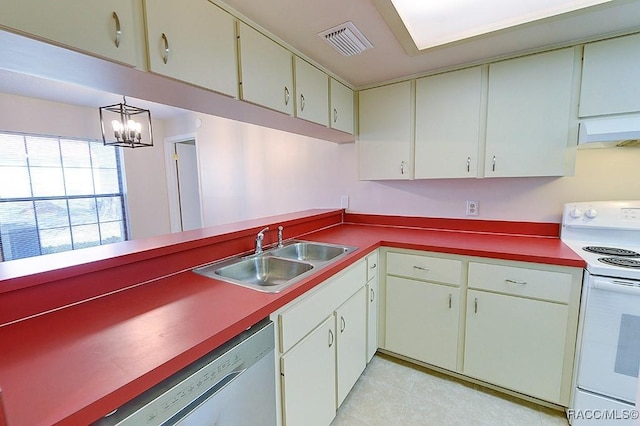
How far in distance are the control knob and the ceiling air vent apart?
1.69 meters

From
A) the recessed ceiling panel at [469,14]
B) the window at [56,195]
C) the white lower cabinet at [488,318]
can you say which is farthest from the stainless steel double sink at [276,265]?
the window at [56,195]

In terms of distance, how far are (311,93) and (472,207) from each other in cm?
154

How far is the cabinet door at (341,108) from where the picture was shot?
2.04 m

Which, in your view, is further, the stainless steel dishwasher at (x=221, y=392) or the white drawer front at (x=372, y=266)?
the white drawer front at (x=372, y=266)

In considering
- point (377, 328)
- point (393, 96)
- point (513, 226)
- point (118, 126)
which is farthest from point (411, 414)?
point (118, 126)

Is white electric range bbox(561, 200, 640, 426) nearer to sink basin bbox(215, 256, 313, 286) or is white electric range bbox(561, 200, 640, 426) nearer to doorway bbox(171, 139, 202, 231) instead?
sink basin bbox(215, 256, 313, 286)

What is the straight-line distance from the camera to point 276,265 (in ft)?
5.41

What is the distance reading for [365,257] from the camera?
179cm

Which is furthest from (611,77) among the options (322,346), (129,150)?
(129,150)

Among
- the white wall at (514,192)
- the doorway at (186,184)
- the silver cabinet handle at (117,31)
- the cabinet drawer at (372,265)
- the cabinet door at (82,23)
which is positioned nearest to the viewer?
the cabinet door at (82,23)

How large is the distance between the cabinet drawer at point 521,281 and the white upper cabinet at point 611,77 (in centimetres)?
99

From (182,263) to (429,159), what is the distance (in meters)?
1.83

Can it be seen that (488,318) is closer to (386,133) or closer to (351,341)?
(351,341)

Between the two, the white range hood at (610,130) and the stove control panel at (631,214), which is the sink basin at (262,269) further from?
the stove control panel at (631,214)
